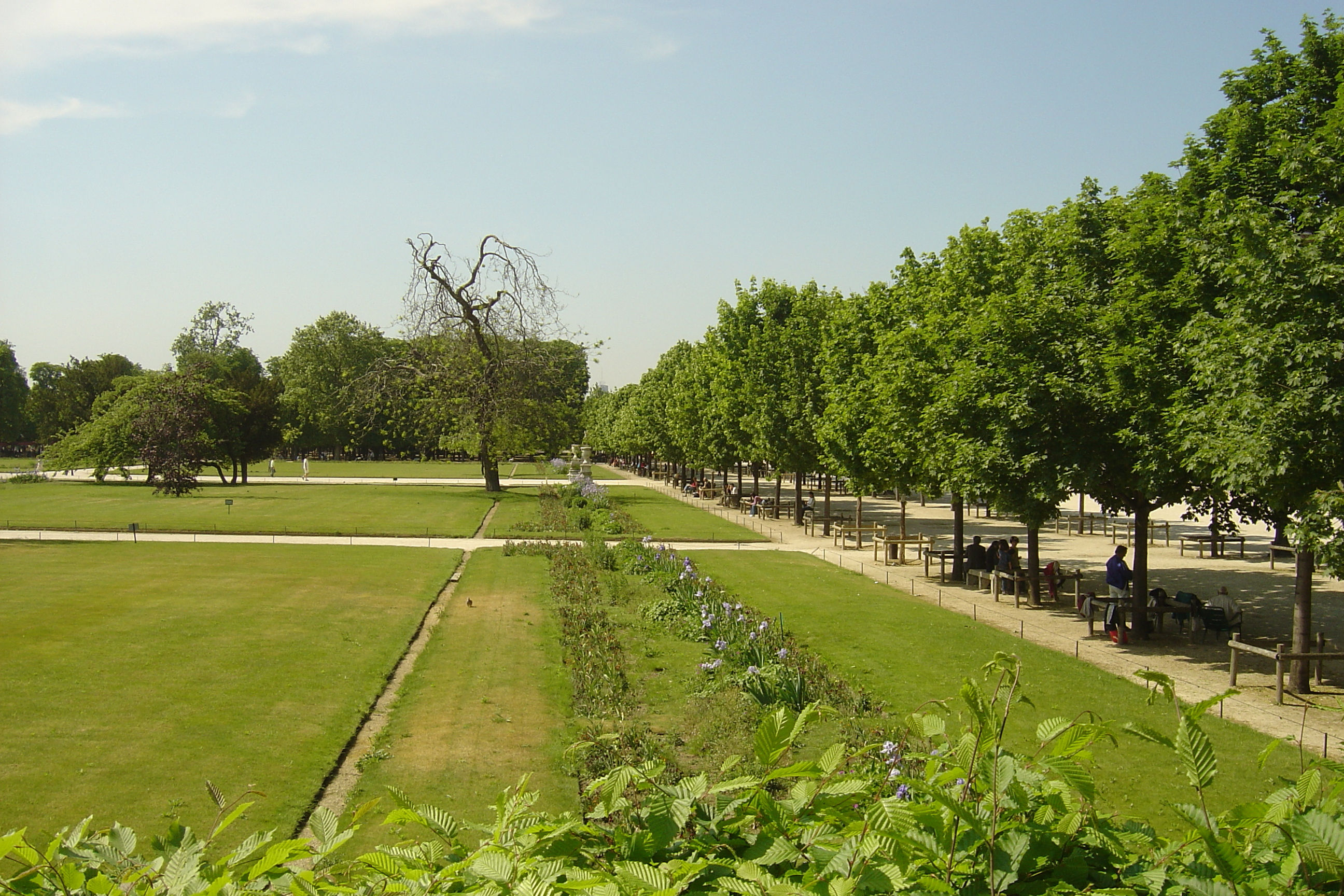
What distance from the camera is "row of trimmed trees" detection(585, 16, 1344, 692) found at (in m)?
13.0

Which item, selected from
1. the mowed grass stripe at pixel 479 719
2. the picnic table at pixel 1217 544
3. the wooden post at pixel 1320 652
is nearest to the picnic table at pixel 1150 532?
the picnic table at pixel 1217 544

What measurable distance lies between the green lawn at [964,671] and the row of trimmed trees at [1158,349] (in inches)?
115

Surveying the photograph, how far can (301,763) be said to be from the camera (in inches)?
438

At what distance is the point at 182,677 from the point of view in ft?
47.7

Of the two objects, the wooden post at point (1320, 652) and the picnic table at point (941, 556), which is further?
the picnic table at point (941, 556)

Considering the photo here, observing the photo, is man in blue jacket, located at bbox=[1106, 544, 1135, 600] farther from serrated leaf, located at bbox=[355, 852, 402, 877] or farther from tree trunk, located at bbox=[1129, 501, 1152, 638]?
serrated leaf, located at bbox=[355, 852, 402, 877]

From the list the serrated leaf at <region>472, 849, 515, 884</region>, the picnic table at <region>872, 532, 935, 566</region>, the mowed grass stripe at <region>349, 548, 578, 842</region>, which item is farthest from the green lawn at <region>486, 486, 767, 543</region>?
the serrated leaf at <region>472, 849, 515, 884</region>

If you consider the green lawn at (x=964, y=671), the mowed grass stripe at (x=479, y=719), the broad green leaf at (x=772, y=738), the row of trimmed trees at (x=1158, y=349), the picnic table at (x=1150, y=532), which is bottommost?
the mowed grass stripe at (x=479, y=719)

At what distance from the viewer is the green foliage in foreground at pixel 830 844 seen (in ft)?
7.36

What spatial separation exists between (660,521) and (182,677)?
2886 centimetres

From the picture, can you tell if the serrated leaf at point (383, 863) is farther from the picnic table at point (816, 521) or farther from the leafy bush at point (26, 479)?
the leafy bush at point (26, 479)

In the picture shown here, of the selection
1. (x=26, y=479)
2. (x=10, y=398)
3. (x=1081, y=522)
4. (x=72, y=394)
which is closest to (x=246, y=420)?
(x=26, y=479)

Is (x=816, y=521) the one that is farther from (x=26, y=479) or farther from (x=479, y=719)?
(x=26, y=479)

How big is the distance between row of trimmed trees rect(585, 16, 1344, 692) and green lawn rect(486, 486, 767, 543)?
831 cm
